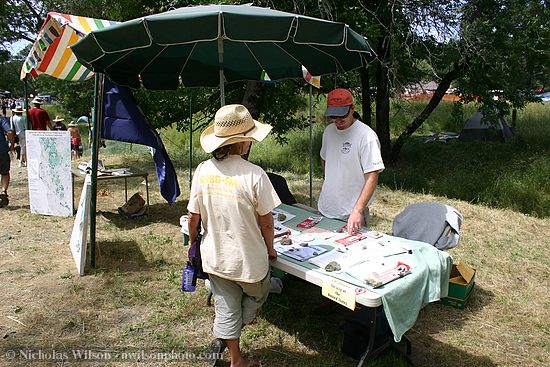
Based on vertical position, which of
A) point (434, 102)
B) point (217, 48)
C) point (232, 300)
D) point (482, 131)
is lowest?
point (482, 131)

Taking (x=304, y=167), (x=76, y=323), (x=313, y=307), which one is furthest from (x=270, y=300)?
(x=304, y=167)

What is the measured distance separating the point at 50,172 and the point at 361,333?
4545 mm

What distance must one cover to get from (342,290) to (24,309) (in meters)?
2.81

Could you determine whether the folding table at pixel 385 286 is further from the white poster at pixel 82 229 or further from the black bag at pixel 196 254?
the white poster at pixel 82 229

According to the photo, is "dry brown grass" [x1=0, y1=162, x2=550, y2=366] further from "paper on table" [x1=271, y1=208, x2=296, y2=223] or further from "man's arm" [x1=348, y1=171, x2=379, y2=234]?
"man's arm" [x1=348, y1=171, x2=379, y2=234]

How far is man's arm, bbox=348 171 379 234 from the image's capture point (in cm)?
309

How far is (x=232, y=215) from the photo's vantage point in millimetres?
2393

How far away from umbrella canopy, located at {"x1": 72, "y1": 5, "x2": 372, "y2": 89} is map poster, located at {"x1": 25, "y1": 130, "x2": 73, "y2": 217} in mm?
1460

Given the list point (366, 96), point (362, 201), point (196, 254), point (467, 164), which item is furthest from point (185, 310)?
point (467, 164)

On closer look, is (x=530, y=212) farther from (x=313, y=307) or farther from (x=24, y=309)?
(x=24, y=309)

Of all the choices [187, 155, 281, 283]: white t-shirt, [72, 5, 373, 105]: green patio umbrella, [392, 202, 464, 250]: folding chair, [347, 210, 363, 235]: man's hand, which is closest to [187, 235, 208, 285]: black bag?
[187, 155, 281, 283]: white t-shirt

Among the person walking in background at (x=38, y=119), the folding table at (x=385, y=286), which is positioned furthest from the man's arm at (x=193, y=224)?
the person walking in background at (x=38, y=119)

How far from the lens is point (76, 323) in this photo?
11.4 ft

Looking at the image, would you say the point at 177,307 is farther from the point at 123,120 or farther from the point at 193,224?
the point at 123,120
